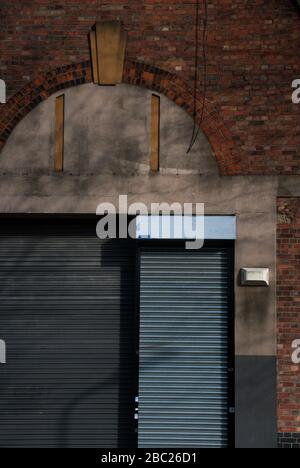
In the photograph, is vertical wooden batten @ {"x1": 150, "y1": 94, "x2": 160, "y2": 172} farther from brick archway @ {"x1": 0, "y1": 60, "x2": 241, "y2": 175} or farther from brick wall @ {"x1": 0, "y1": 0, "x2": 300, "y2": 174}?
brick wall @ {"x1": 0, "y1": 0, "x2": 300, "y2": 174}

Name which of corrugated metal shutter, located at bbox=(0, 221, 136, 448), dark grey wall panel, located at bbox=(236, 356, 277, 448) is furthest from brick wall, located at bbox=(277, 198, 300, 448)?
corrugated metal shutter, located at bbox=(0, 221, 136, 448)

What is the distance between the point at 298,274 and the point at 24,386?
468 cm

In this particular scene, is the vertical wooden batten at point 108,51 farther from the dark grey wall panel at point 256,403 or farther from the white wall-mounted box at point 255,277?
the dark grey wall panel at point 256,403

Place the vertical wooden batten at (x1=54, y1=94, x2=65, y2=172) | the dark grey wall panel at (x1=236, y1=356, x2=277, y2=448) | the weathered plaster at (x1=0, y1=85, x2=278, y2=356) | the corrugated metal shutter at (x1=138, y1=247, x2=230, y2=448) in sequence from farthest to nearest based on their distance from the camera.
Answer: the vertical wooden batten at (x1=54, y1=94, x2=65, y2=172), the weathered plaster at (x1=0, y1=85, x2=278, y2=356), the corrugated metal shutter at (x1=138, y1=247, x2=230, y2=448), the dark grey wall panel at (x1=236, y1=356, x2=277, y2=448)

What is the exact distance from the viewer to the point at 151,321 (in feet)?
39.1

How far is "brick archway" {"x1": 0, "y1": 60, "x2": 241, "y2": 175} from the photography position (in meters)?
12.1

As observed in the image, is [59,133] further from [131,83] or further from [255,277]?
[255,277]

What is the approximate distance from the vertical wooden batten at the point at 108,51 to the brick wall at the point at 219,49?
0.15 metres

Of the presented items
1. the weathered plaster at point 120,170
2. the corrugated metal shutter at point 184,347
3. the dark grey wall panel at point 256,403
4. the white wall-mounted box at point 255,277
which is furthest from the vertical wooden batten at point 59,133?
the dark grey wall panel at point 256,403

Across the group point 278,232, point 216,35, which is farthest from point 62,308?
point 216,35

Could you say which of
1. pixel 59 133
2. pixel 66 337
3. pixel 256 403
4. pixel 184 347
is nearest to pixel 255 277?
pixel 184 347

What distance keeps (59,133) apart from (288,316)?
463 centimetres

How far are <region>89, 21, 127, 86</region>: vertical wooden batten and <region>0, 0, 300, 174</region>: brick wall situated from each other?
0.48 feet

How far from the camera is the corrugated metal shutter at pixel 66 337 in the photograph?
473 inches
